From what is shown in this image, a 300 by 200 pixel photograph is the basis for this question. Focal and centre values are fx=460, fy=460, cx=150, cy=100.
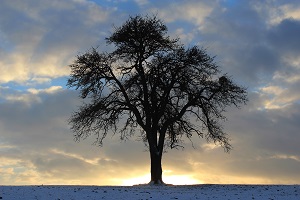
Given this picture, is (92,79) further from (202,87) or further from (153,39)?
(202,87)

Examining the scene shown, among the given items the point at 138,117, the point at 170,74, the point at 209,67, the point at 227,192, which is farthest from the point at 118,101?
the point at 227,192

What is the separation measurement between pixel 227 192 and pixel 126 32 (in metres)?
15.2

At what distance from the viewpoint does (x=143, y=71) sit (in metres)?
36.0

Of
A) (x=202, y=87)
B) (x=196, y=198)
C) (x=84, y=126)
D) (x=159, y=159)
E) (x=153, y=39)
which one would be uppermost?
(x=153, y=39)

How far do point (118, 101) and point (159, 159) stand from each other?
5.53 metres

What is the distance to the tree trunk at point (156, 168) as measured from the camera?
34.8 metres

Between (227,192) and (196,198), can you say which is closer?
(196,198)

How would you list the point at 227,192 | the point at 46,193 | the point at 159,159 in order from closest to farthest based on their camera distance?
1. the point at 46,193
2. the point at 227,192
3. the point at 159,159

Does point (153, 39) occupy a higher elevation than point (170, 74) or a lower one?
higher

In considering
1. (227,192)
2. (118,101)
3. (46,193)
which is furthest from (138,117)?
(46,193)

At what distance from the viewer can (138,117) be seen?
35.3m

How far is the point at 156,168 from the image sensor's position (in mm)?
35000

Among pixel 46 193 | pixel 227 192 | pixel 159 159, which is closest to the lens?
pixel 46 193

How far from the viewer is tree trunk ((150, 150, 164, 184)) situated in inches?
1369
